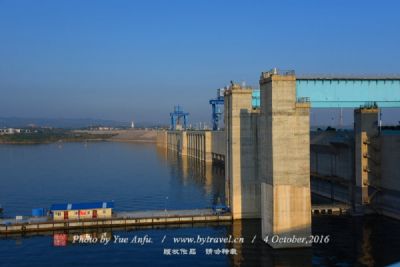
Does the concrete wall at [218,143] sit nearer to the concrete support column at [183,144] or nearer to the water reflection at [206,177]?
the water reflection at [206,177]

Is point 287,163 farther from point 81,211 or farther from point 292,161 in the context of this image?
point 81,211

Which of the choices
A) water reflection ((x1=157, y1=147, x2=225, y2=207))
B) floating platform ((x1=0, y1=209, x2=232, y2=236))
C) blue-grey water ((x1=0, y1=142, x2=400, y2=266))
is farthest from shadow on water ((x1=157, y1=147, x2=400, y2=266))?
water reflection ((x1=157, y1=147, x2=225, y2=207))

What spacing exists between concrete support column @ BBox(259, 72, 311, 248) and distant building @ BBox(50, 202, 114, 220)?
51.1ft

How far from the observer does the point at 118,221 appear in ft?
136

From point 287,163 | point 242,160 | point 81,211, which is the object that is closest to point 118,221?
point 81,211

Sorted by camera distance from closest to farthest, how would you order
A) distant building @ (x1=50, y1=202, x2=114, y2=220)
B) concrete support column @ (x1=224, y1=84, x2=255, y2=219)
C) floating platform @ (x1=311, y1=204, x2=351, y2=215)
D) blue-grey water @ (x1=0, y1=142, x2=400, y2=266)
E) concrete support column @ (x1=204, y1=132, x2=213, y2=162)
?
blue-grey water @ (x1=0, y1=142, x2=400, y2=266) < distant building @ (x1=50, y1=202, x2=114, y2=220) < concrete support column @ (x1=224, y1=84, x2=255, y2=219) < floating platform @ (x1=311, y1=204, x2=351, y2=215) < concrete support column @ (x1=204, y1=132, x2=213, y2=162)

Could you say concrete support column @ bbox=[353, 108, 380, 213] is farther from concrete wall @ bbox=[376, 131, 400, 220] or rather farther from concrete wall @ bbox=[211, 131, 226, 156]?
concrete wall @ bbox=[211, 131, 226, 156]

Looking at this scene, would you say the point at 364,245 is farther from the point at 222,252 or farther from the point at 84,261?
the point at 84,261

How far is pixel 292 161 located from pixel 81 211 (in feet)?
63.2

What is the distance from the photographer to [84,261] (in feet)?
Answer: 104

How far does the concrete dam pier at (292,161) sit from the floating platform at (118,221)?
2.97 metres

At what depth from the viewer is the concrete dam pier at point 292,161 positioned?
3353 centimetres

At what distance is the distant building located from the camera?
41.6 meters

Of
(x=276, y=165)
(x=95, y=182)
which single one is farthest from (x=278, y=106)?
(x=95, y=182)
